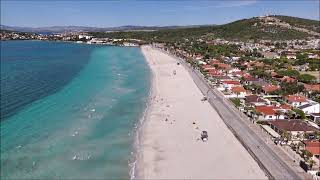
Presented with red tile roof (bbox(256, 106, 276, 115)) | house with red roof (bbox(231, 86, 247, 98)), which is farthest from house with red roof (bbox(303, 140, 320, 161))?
house with red roof (bbox(231, 86, 247, 98))

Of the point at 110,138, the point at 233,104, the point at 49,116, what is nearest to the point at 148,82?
the point at 233,104

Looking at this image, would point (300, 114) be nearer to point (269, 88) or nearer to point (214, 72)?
point (269, 88)

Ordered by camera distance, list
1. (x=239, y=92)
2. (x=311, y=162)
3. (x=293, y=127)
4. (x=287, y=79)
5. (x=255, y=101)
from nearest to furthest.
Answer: (x=311, y=162)
(x=293, y=127)
(x=255, y=101)
(x=239, y=92)
(x=287, y=79)

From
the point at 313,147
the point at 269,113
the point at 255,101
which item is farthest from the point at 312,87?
the point at 313,147

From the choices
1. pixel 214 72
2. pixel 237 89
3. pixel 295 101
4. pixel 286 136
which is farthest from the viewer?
pixel 214 72

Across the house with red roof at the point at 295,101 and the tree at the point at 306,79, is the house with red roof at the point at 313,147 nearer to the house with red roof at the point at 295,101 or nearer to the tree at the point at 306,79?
the house with red roof at the point at 295,101

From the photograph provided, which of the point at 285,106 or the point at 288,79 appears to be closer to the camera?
the point at 285,106

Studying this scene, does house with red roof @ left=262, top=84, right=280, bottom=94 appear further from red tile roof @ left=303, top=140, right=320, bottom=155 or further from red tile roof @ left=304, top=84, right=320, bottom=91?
red tile roof @ left=303, top=140, right=320, bottom=155

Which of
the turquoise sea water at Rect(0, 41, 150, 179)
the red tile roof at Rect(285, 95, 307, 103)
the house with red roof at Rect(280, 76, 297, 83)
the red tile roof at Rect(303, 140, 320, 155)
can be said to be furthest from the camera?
the house with red roof at Rect(280, 76, 297, 83)
